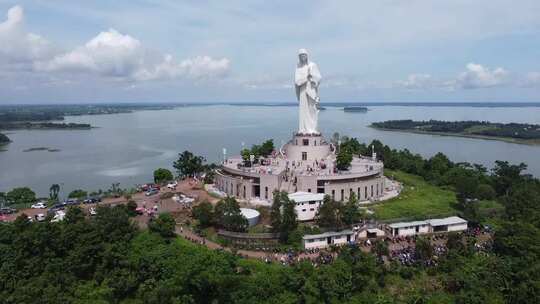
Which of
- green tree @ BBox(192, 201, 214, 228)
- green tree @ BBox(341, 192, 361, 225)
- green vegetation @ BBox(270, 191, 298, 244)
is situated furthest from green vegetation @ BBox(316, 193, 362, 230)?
green tree @ BBox(192, 201, 214, 228)

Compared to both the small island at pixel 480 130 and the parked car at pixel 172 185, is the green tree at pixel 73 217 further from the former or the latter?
the small island at pixel 480 130

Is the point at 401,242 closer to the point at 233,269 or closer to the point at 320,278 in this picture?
the point at 320,278

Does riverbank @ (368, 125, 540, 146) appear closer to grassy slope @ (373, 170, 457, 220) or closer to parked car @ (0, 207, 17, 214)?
grassy slope @ (373, 170, 457, 220)

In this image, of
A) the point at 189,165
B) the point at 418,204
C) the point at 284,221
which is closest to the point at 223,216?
the point at 284,221

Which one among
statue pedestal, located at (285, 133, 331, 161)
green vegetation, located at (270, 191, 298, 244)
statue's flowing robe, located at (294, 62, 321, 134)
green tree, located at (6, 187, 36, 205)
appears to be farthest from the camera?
statue's flowing robe, located at (294, 62, 321, 134)

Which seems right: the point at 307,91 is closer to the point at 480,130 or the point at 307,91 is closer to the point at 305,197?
the point at 305,197

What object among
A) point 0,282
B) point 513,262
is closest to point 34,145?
point 0,282
